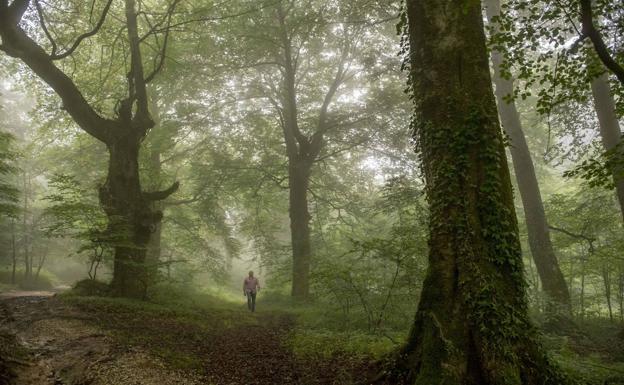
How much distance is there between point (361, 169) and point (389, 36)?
6053mm

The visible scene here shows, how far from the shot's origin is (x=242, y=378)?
5578 mm

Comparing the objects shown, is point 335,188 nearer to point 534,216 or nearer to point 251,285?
point 251,285

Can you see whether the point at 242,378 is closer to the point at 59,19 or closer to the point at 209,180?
the point at 209,180

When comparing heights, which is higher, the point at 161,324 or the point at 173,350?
the point at 161,324

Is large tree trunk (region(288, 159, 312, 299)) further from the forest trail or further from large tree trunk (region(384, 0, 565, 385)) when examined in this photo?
large tree trunk (region(384, 0, 565, 385))

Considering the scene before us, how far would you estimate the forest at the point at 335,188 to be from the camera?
4.34 metres

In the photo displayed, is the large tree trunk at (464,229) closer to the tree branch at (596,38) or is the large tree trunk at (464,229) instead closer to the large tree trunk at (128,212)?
the tree branch at (596,38)

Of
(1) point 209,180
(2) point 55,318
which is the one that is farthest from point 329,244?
(2) point 55,318

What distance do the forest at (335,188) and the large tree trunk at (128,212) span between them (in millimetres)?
57

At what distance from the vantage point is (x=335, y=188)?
17.6 m

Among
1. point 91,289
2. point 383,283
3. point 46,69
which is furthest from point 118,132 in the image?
point 383,283

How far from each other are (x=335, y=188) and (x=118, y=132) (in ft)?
31.0

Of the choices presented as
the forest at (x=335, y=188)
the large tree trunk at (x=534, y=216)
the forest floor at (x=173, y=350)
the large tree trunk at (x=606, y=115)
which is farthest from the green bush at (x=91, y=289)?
the large tree trunk at (x=606, y=115)

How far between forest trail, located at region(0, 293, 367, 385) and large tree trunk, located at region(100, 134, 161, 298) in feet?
5.82
